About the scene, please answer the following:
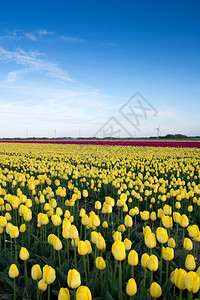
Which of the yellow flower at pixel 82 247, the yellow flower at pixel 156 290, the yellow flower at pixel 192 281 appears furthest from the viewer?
the yellow flower at pixel 82 247

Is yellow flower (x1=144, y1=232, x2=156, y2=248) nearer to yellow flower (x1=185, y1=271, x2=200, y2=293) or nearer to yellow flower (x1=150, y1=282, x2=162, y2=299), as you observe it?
yellow flower (x1=150, y1=282, x2=162, y2=299)

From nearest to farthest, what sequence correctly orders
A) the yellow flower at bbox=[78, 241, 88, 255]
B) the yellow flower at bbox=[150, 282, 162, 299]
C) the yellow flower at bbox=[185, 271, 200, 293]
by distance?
the yellow flower at bbox=[185, 271, 200, 293] → the yellow flower at bbox=[150, 282, 162, 299] → the yellow flower at bbox=[78, 241, 88, 255]

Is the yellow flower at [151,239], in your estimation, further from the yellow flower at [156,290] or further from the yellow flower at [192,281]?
the yellow flower at [192,281]

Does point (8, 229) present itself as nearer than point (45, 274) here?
No

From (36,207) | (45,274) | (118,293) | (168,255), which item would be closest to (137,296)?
(118,293)

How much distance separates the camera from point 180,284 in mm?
1524

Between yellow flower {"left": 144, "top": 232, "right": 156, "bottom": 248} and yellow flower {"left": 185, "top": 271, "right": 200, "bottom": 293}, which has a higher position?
yellow flower {"left": 144, "top": 232, "right": 156, "bottom": 248}

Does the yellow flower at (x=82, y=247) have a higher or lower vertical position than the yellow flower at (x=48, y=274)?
higher

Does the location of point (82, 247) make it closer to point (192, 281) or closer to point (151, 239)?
point (151, 239)

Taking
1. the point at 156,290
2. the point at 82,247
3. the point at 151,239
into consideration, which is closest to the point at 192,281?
the point at 156,290

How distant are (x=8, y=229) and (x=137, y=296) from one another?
151 cm

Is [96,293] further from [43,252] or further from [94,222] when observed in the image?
[43,252]

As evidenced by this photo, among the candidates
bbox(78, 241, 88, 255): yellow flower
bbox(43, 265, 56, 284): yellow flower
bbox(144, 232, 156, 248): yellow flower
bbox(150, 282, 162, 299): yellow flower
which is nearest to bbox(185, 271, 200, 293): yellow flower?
bbox(150, 282, 162, 299): yellow flower

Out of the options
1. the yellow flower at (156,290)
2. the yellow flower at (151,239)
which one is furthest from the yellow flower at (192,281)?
the yellow flower at (151,239)
